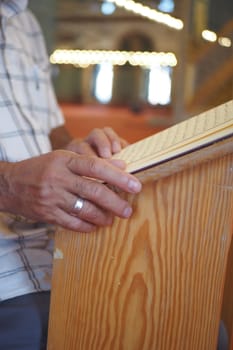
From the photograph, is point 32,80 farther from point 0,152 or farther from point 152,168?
point 152,168

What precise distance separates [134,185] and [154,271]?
12 centimetres

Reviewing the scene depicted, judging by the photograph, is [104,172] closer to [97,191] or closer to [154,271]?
[97,191]

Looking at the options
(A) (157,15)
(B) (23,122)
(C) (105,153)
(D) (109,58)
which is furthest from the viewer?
(D) (109,58)

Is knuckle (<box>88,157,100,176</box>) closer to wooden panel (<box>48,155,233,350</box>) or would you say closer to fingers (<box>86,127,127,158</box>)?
wooden panel (<box>48,155,233,350</box>)

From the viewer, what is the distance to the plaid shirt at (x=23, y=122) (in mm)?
866

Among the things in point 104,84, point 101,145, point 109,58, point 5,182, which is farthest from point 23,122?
Answer: point 104,84

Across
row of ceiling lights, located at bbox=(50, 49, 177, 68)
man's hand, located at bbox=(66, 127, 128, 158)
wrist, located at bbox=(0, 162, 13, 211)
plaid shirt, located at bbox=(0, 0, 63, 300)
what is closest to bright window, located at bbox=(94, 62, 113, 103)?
row of ceiling lights, located at bbox=(50, 49, 177, 68)

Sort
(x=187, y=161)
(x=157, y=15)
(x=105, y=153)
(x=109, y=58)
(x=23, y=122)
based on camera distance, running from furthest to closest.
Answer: (x=109, y=58) → (x=157, y=15) → (x=23, y=122) → (x=105, y=153) → (x=187, y=161)

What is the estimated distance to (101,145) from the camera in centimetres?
90

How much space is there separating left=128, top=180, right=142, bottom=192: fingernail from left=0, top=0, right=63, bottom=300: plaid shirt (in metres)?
0.34

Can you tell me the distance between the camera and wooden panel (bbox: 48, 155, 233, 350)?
24.3 inches

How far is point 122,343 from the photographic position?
0.67 metres

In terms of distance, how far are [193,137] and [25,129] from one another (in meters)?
0.53

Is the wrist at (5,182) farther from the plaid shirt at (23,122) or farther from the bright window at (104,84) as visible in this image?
the bright window at (104,84)
